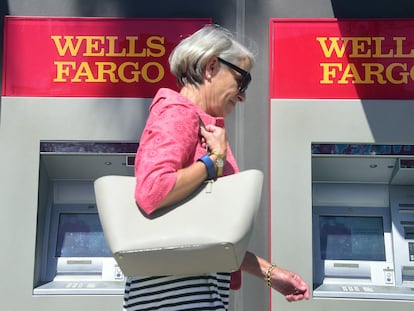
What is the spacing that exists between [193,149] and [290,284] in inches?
22.2

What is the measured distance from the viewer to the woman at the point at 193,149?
152 cm

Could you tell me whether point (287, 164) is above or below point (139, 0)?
below

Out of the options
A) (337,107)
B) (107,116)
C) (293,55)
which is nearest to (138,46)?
(107,116)

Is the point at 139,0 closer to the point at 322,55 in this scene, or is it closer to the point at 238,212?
the point at 322,55

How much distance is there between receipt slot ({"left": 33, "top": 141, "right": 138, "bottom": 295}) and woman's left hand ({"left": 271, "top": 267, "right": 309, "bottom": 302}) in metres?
1.65

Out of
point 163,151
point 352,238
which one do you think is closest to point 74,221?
point 352,238

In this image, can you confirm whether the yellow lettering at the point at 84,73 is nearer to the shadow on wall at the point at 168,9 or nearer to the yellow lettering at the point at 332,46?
the shadow on wall at the point at 168,9

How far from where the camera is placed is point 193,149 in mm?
1630

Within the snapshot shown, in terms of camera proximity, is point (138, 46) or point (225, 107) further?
point (138, 46)

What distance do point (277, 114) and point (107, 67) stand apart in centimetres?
97

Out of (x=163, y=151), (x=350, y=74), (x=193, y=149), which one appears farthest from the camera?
(x=350, y=74)

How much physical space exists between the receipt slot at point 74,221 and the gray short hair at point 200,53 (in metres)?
1.75

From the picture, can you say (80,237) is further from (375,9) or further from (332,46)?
(375,9)

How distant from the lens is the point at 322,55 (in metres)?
3.47
